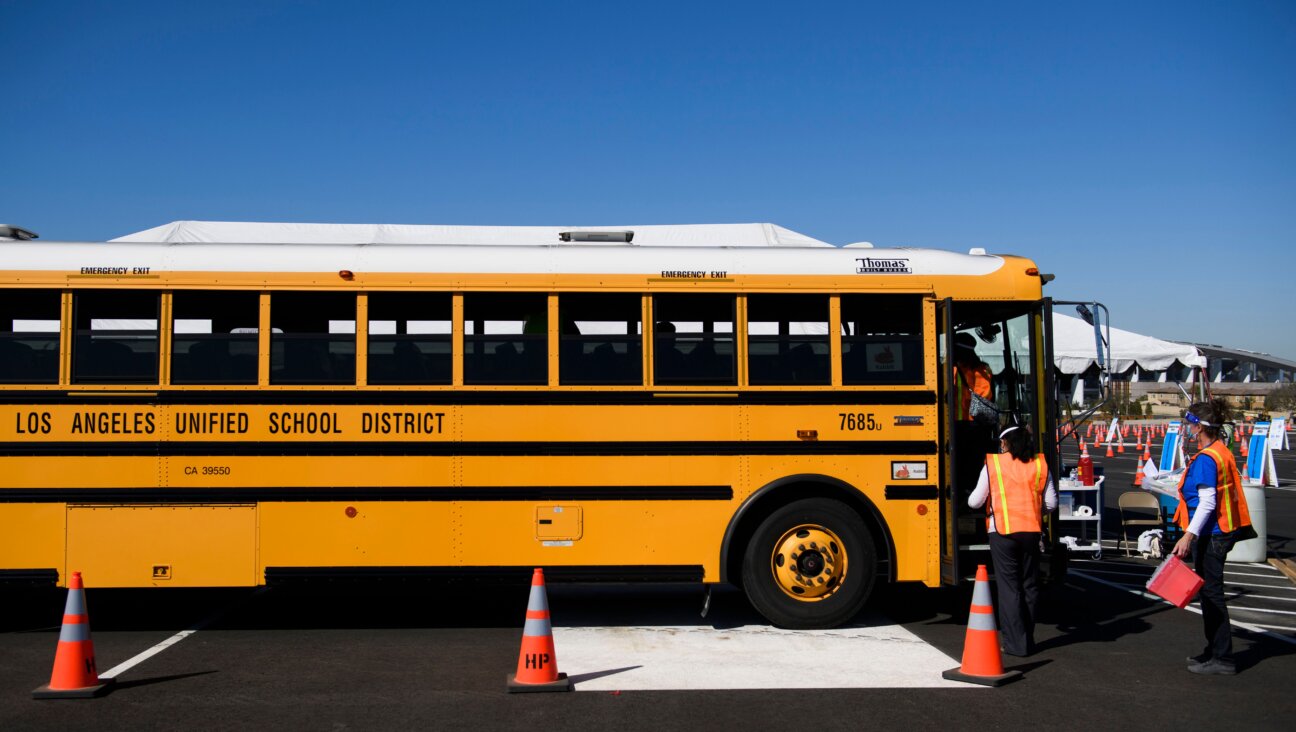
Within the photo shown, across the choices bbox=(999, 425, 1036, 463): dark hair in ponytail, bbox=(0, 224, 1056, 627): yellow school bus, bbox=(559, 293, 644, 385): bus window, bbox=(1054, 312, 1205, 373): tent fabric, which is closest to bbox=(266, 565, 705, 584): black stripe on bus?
bbox=(0, 224, 1056, 627): yellow school bus

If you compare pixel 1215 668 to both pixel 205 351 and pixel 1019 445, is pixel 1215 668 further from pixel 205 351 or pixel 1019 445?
pixel 205 351

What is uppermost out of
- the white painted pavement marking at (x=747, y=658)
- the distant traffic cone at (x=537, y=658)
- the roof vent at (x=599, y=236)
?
the roof vent at (x=599, y=236)

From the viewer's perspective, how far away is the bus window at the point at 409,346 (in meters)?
7.32

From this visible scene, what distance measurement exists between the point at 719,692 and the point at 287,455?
3325 millimetres

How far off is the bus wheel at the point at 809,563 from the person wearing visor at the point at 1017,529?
882 millimetres

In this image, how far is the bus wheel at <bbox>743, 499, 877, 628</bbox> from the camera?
24.4 ft

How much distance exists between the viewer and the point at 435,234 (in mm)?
16672

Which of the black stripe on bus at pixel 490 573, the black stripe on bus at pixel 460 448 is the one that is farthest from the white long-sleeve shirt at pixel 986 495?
the black stripe on bus at pixel 490 573

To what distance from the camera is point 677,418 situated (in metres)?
7.39

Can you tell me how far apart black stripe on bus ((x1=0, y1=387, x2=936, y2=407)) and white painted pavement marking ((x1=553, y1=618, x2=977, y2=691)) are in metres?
1.61

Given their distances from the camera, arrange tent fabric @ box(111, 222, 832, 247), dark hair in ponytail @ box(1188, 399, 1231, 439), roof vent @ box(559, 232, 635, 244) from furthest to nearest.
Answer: tent fabric @ box(111, 222, 832, 247), roof vent @ box(559, 232, 635, 244), dark hair in ponytail @ box(1188, 399, 1231, 439)

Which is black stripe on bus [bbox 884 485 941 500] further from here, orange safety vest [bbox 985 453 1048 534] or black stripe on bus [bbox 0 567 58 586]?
black stripe on bus [bbox 0 567 58 586]

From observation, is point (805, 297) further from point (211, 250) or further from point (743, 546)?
point (211, 250)

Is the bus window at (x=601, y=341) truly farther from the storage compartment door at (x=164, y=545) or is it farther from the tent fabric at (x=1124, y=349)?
the tent fabric at (x=1124, y=349)
